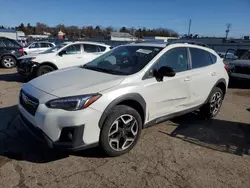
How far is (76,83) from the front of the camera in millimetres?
3285

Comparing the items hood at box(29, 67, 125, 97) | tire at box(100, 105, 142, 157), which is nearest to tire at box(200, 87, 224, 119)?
tire at box(100, 105, 142, 157)

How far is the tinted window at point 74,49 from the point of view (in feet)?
30.1

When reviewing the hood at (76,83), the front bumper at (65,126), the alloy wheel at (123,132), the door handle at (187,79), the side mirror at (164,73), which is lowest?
the alloy wheel at (123,132)

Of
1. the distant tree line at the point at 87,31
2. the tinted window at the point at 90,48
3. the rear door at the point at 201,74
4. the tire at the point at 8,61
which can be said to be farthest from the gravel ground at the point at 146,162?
the distant tree line at the point at 87,31

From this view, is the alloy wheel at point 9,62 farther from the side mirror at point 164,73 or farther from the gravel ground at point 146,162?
the side mirror at point 164,73

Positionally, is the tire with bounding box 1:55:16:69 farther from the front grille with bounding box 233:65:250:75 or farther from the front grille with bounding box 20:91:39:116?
the front grille with bounding box 233:65:250:75

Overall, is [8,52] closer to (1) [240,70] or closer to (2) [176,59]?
(2) [176,59]

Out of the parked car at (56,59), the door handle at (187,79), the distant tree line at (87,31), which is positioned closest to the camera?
the door handle at (187,79)

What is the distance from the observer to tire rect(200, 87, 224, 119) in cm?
503

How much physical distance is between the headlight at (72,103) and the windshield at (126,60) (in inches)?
35.2

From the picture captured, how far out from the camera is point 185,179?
2.96 m

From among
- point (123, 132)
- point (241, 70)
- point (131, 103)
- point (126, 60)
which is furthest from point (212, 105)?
point (241, 70)

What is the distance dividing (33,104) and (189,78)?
276cm

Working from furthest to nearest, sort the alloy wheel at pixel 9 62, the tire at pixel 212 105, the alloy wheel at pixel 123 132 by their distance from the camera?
the alloy wheel at pixel 9 62 < the tire at pixel 212 105 < the alloy wheel at pixel 123 132
